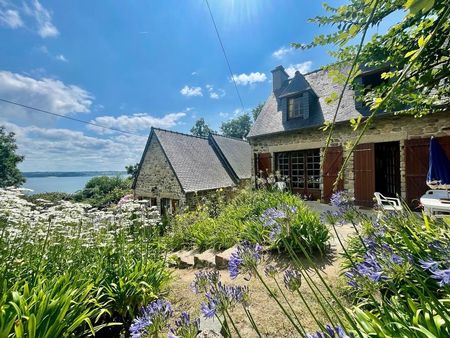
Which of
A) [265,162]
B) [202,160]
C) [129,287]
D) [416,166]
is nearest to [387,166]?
[416,166]

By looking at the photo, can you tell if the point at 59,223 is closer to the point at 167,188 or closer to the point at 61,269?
the point at 61,269

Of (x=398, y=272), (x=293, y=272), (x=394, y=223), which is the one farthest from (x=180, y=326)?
(x=394, y=223)

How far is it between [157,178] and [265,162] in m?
6.19

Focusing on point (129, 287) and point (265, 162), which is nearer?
point (129, 287)

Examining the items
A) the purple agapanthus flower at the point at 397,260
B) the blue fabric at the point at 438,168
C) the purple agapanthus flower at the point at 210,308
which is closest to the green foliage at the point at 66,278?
the purple agapanthus flower at the point at 210,308

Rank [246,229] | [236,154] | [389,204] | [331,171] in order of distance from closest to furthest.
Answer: [246,229] → [389,204] → [331,171] → [236,154]

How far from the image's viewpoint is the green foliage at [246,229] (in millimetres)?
3959

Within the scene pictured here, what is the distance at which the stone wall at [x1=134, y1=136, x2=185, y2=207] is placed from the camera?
40.7ft

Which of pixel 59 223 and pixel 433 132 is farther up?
pixel 433 132

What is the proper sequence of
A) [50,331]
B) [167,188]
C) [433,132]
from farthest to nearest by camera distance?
[167,188]
[433,132]
[50,331]

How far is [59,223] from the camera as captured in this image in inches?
136

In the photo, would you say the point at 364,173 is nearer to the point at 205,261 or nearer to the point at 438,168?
the point at 438,168

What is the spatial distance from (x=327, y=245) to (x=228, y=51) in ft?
25.0

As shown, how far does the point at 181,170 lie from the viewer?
41.8ft
